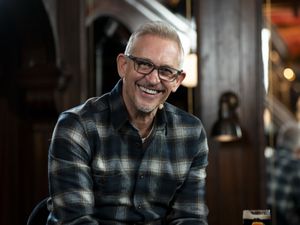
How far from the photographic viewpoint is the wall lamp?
464 cm

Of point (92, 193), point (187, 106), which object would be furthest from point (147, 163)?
point (187, 106)

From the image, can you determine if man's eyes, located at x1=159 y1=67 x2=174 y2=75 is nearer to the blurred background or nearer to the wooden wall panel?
the blurred background

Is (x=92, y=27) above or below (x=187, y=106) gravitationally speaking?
above

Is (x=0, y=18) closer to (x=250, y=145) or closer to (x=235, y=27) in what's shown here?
(x=235, y=27)

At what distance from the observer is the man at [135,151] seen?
195cm

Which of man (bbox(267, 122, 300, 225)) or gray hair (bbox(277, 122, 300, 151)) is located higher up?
gray hair (bbox(277, 122, 300, 151))

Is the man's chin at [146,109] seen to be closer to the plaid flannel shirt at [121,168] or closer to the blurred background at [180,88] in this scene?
the plaid flannel shirt at [121,168]

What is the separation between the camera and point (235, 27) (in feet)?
16.2

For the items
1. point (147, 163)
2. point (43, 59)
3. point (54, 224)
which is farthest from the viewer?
point (43, 59)

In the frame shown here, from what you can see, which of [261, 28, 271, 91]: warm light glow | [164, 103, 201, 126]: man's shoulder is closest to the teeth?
[164, 103, 201, 126]: man's shoulder

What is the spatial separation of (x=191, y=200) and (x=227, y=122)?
8.42 feet

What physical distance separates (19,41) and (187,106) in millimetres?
1310

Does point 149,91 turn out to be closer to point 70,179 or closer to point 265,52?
point 70,179

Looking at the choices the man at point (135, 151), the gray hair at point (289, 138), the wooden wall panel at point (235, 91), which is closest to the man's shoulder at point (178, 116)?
the man at point (135, 151)
